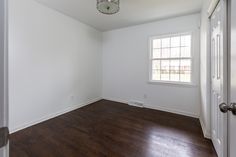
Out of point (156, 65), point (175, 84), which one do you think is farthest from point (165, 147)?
point (156, 65)

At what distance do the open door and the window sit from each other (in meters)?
3.52

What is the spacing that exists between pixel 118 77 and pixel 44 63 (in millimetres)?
2294

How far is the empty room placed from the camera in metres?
1.87

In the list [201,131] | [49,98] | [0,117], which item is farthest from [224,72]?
[49,98]

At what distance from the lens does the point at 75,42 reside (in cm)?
358

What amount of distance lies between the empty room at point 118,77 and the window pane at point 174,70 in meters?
0.03

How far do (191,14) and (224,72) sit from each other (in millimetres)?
2606

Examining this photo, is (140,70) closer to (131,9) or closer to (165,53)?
(165,53)

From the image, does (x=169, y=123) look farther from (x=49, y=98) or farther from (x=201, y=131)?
(x=49, y=98)

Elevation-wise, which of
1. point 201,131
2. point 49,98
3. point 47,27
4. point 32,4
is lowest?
point 201,131

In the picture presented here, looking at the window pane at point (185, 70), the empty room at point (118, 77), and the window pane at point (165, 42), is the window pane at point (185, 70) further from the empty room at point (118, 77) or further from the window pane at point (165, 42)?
the window pane at point (165, 42)

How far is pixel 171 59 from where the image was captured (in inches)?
138

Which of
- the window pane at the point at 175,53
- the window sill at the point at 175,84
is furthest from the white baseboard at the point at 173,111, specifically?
the window pane at the point at 175,53

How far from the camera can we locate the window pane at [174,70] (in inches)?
135
